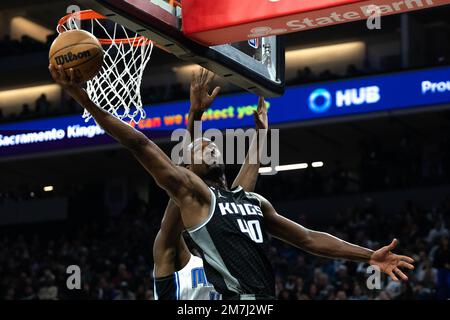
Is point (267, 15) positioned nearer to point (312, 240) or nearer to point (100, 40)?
point (312, 240)

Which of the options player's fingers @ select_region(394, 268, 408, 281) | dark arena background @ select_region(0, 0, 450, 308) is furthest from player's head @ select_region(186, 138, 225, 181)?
dark arena background @ select_region(0, 0, 450, 308)

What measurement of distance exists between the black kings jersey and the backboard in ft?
3.66

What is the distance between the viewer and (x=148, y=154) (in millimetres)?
4227

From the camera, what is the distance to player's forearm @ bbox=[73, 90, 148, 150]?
417cm

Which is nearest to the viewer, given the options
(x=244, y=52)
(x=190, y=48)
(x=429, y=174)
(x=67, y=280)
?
(x=190, y=48)

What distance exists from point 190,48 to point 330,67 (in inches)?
593

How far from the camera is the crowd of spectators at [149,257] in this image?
11406 mm

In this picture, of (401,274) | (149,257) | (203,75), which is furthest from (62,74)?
(149,257)

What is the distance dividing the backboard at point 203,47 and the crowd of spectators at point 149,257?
540 centimetres

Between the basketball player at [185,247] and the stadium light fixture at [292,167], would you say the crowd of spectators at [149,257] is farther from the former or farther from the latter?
the basketball player at [185,247]

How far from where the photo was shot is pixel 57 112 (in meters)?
17.2

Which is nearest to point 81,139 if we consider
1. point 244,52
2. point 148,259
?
point 148,259

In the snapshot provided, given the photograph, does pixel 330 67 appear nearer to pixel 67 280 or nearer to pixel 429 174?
pixel 429 174

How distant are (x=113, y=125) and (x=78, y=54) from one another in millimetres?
491
